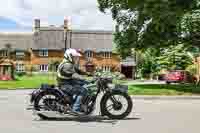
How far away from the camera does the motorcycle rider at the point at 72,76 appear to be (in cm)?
1399

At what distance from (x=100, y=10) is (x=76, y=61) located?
2342 centimetres

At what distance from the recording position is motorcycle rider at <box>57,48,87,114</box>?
13992mm

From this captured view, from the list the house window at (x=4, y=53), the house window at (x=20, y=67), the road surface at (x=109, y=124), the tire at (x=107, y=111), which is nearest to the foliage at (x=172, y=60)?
the house window at (x=20, y=67)

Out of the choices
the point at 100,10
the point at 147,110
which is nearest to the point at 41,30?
the point at 100,10

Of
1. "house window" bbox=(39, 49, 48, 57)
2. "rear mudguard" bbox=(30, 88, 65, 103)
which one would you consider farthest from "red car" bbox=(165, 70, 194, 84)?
"house window" bbox=(39, 49, 48, 57)

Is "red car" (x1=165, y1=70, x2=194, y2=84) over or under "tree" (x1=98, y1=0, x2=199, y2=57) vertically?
under

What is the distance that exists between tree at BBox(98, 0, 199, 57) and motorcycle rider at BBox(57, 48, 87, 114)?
1514cm

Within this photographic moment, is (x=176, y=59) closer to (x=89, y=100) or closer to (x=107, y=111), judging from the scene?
(x=107, y=111)

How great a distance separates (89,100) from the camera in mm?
14086

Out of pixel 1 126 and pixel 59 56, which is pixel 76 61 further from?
pixel 59 56

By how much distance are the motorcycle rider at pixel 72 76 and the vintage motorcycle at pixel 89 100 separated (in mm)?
100

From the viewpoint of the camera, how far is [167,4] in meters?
29.0

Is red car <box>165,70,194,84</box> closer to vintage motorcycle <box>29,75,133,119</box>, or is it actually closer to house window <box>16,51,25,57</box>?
vintage motorcycle <box>29,75,133,119</box>

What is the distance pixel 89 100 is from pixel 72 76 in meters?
0.74
